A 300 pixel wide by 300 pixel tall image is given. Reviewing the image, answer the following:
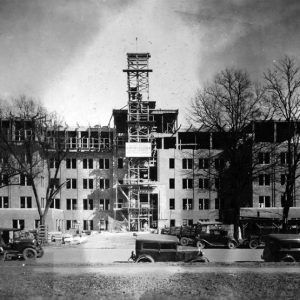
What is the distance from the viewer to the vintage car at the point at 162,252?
2280cm

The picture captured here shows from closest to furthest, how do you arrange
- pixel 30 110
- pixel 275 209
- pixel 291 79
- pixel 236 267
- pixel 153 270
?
pixel 153 270 → pixel 236 267 → pixel 291 79 → pixel 30 110 → pixel 275 209

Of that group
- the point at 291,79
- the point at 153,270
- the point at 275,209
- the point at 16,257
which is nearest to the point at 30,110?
the point at 16,257

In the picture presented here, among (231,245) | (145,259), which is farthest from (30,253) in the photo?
(231,245)

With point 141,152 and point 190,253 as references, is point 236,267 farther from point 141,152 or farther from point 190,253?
point 141,152

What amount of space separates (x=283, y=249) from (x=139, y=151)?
1920 inches

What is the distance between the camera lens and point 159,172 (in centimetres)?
7425

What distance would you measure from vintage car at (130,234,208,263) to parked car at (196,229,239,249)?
13.0 meters

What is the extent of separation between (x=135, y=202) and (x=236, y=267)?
54.6 metres

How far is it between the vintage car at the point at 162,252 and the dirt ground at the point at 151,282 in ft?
6.15

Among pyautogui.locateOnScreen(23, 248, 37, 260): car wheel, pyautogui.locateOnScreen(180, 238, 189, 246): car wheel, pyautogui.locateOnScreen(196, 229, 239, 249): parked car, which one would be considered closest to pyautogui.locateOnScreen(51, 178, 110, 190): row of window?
pyautogui.locateOnScreen(180, 238, 189, 246): car wheel

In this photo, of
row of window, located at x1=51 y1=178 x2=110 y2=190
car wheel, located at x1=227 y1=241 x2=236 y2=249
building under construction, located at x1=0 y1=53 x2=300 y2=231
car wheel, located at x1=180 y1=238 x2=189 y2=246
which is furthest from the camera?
row of window, located at x1=51 y1=178 x2=110 y2=190

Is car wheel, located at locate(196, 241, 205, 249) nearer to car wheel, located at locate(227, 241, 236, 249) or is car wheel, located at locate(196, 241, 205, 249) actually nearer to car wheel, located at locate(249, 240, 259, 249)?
car wheel, located at locate(227, 241, 236, 249)

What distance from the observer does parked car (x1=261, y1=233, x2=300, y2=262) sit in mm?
24094

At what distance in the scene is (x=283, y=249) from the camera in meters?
24.3
